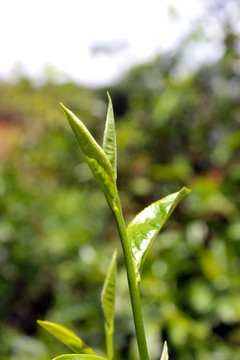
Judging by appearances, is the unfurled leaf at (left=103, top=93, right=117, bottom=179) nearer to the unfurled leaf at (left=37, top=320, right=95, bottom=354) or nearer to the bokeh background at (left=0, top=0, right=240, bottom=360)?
the unfurled leaf at (left=37, top=320, right=95, bottom=354)

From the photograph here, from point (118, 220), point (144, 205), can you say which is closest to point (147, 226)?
point (118, 220)

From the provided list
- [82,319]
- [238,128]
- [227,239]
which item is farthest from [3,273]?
[238,128]

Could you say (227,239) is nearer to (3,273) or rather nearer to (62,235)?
(62,235)

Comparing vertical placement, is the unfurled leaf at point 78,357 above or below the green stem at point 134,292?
below

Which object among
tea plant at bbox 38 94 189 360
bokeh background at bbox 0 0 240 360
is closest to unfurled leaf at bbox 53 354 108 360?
tea plant at bbox 38 94 189 360

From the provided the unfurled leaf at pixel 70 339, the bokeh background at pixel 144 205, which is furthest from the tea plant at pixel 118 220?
the bokeh background at pixel 144 205

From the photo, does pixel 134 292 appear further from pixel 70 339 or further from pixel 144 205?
pixel 144 205

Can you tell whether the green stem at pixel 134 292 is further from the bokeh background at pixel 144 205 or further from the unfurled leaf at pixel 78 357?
the bokeh background at pixel 144 205
